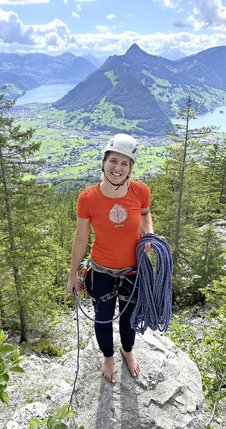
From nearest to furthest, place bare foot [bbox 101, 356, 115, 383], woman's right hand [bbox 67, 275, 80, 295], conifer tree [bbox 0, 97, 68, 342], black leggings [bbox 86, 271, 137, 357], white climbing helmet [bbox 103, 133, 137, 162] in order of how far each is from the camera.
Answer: white climbing helmet [bbox 103, 133, 137, 162] < black leggings [bbox 86, 271, 137, 357] < woman's right hand [bbox 67, 275, 80, 295] < bare foot [bbox 101, 356, 115, 383] < conifer tree [bbox 0, 97, 68, 342]

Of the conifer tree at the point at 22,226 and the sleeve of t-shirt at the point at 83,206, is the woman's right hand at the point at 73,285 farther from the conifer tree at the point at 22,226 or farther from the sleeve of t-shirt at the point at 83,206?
the conifer tree at the point at 22,226

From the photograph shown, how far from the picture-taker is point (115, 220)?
406 centimetres

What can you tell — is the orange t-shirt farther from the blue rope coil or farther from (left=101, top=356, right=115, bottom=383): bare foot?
(left=101, top=356, right=115, bottom=383): bare foot

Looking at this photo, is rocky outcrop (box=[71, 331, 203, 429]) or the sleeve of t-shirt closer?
the sleeve of t-shirt

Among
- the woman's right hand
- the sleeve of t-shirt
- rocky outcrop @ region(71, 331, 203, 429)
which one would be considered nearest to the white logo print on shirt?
the sleeve of t-shirt

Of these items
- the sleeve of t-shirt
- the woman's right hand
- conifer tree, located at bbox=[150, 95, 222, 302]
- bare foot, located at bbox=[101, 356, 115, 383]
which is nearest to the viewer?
the sleeve of t-shirt

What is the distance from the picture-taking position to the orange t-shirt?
403 centimetres

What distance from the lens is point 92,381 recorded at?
519cm

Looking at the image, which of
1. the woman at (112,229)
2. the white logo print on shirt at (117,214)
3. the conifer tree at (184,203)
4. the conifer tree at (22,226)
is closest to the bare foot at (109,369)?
the woman at (112,229)

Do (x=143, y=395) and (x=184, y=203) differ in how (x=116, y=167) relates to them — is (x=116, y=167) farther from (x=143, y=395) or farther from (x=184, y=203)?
(x=184, y=203)

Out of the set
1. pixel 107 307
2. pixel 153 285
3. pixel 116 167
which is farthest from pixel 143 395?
pixel 116 167

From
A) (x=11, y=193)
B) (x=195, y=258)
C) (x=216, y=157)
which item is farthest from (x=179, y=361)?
(x=216, y=157)

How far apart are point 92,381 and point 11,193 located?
30.9ft

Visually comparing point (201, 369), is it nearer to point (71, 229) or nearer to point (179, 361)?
point (179, 361)
